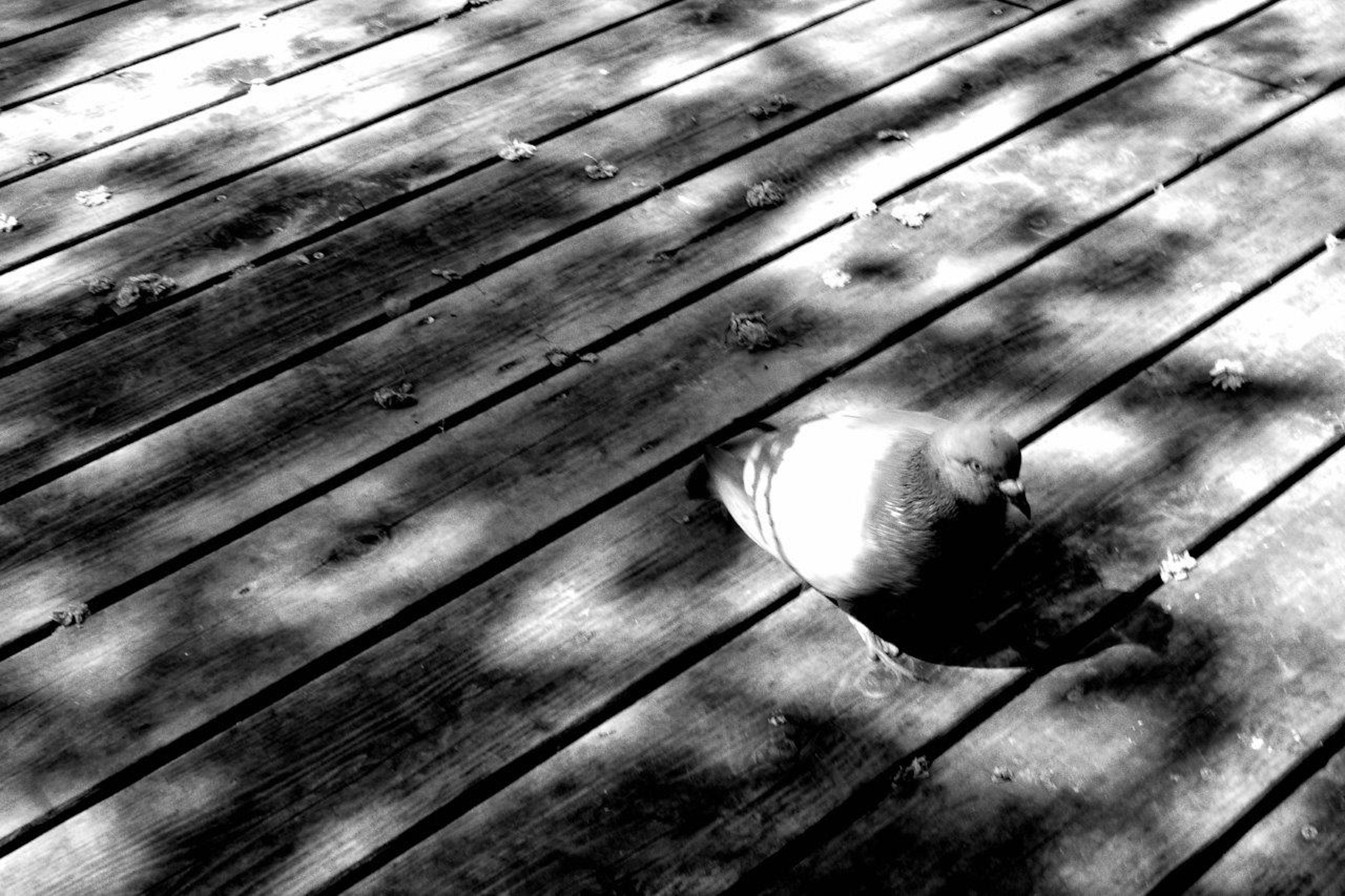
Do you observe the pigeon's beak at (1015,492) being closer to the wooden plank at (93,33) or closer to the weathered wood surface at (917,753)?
the weathered wood surface at (917,753)

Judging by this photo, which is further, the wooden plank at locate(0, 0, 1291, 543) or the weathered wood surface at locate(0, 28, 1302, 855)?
the wooden plank at locate(0, 0, 1291, 543)

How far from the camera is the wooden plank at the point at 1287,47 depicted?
122 inches

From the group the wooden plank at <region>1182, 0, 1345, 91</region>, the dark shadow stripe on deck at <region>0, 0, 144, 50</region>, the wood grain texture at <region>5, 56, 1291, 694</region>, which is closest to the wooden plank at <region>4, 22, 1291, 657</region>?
the wood grain texture at <region>5, 56, 1291, 694</region>

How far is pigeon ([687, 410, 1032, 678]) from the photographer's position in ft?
6.15

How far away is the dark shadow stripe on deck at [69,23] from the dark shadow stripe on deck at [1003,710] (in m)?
2.87

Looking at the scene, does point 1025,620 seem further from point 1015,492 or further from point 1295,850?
point 1295,850

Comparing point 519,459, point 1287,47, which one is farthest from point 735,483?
point 1287,47

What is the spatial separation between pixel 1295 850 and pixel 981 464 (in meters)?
0.63

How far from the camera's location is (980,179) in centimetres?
282

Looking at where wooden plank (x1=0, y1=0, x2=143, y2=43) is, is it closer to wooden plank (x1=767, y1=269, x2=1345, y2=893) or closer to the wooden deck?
the wooden deck

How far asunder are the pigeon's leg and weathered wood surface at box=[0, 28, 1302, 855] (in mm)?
486

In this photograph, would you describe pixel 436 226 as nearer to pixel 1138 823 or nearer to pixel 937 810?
pixel 937 810

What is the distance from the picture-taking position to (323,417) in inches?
92.0

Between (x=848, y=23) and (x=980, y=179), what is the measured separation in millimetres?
740
